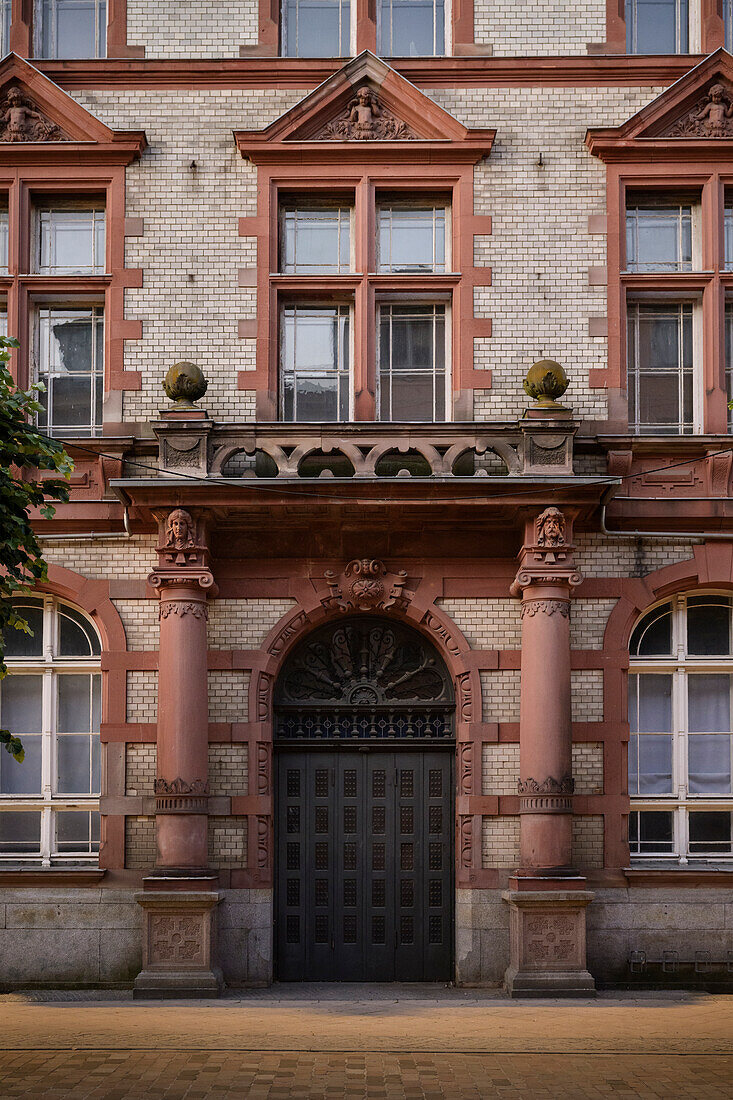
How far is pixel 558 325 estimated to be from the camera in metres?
15.7

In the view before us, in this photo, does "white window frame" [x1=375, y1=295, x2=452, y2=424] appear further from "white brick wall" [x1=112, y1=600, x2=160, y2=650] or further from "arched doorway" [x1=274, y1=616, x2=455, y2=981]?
"white brick wall" [x1=112, y1=600, x2=160, y2=650]

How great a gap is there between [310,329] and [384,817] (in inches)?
213

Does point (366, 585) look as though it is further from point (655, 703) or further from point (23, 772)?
point (23, 772)

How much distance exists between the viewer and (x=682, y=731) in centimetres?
1539

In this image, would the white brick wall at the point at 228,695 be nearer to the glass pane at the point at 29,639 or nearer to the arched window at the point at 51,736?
the arched window at the point at 51,736

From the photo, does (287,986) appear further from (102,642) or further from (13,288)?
(13,288)

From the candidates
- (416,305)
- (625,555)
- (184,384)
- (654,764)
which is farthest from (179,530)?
(654,764)

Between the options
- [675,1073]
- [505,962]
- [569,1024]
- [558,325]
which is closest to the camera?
[675,1073]

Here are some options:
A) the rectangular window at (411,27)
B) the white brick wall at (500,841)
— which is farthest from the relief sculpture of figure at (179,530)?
the rectangular window at (411,27)

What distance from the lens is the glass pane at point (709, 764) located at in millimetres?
15383

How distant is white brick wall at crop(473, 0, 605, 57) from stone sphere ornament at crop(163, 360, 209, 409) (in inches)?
201

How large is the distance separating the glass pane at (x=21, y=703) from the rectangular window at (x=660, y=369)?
706 cm

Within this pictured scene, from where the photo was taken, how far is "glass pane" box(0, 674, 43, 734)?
15500 mm

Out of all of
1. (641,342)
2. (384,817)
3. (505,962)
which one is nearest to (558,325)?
(641,342)
